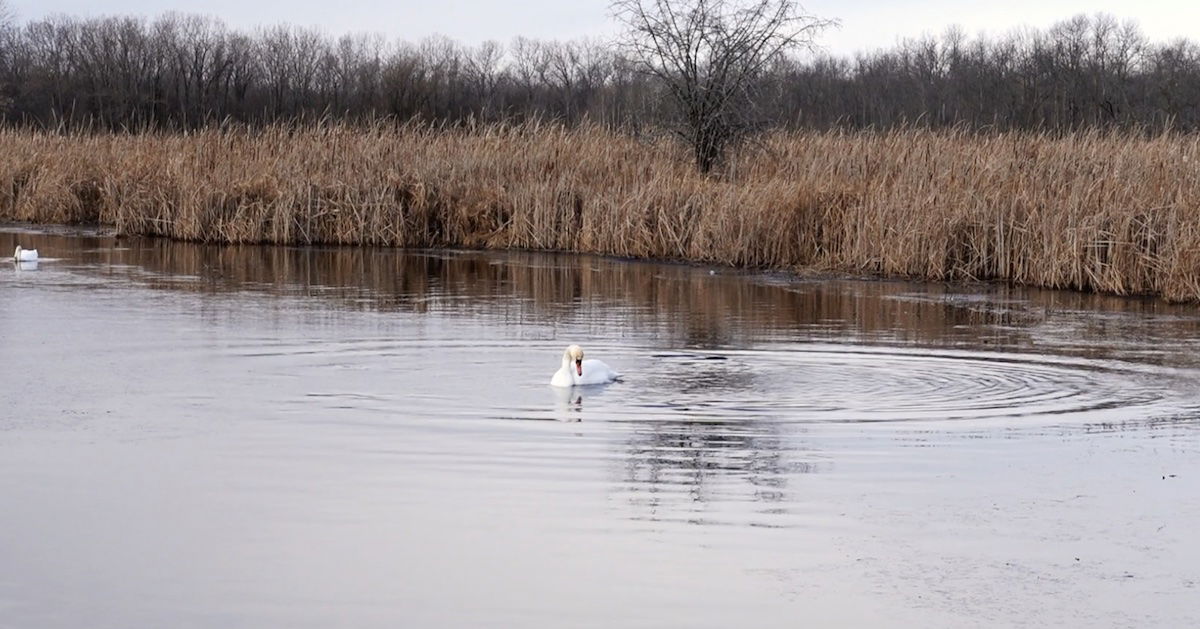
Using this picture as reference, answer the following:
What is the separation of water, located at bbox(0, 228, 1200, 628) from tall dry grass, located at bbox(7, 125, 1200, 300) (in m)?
2.96

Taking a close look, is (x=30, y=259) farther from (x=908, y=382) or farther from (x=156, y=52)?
(x=156, y=52)

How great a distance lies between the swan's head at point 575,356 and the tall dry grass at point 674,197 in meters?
8.00

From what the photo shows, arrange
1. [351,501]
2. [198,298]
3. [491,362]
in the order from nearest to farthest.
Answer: [351,501]
[491,362]
[198,298]

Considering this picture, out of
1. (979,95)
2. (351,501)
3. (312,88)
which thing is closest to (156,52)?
(312,88)

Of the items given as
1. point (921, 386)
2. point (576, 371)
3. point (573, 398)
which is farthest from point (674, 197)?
point (573, 398)

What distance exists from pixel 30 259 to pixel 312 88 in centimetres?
→ 4248

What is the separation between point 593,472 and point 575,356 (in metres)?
2.43

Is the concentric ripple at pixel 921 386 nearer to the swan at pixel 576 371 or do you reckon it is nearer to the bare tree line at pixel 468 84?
the swan at pixel 576 371

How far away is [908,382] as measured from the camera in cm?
998

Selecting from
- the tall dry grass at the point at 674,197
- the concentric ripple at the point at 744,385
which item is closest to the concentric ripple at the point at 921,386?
the concentric ripple at the point at 744,385

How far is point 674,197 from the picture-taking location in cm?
2038

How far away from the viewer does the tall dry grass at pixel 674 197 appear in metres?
16.5

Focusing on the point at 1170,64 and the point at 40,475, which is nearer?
the point at 40,475

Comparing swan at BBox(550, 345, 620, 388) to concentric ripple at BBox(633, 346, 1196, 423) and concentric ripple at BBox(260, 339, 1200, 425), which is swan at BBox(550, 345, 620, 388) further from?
concentric ripple at BBox(633, 346, 1196, 423)
